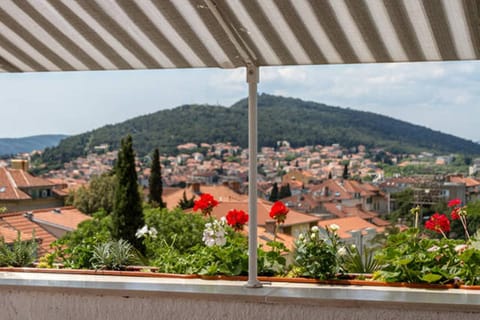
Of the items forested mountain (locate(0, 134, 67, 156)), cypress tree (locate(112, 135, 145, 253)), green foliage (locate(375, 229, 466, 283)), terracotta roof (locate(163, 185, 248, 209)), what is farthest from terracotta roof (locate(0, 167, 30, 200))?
green foliage (locate(375, 229, 466, 283))

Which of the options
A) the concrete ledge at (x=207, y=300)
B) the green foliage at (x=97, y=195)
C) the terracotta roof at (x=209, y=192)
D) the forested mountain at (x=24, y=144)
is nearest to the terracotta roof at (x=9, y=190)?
the forested mountain at (x=24, y=144)

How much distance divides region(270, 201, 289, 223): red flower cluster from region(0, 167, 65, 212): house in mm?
12040

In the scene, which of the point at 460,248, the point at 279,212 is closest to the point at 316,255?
the point at 279,212

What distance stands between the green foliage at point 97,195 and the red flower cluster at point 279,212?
1846 cm

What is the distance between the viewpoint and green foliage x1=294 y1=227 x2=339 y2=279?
15.8 feet

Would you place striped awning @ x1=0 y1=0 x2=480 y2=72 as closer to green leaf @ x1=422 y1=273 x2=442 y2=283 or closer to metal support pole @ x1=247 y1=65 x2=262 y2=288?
metal support pole @ x1=247 y1=65 x2=262 y2=288

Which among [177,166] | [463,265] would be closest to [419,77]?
[177,166]

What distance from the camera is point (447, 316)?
4.06 m

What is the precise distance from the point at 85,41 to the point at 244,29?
1343 mm

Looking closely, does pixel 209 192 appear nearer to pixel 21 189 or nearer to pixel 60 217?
pixel 60 217

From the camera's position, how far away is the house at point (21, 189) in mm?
16350

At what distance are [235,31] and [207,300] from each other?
6.62 feet

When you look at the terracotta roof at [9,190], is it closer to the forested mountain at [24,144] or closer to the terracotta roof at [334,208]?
the forested mountain at [24,144]

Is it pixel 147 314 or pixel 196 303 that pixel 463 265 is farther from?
pixel 147 314
